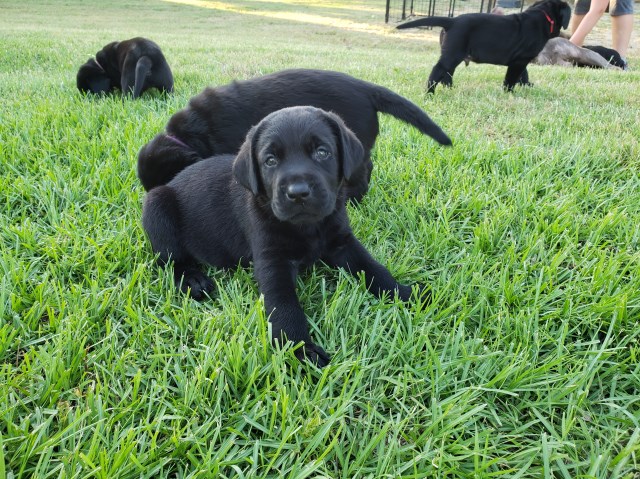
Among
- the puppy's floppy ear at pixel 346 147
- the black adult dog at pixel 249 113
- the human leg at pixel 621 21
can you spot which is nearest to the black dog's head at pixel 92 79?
the black adult dog at pixel 249 113

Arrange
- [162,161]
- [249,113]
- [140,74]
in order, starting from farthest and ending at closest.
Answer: [140,74], [249,113], [162,161]

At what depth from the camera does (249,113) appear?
302cm

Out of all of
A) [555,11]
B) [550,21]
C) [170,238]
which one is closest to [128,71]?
[170,238]

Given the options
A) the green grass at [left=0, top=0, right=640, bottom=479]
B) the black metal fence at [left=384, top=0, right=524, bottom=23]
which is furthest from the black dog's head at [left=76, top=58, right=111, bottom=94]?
the black metal fence at [left=384, top=0, right=524, bottom=23]

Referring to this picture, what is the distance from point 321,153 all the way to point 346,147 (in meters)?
0.13

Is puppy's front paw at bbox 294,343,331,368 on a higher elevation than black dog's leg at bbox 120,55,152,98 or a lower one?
lower

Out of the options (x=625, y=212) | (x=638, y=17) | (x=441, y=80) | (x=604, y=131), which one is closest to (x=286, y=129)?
(x=625, y=212)

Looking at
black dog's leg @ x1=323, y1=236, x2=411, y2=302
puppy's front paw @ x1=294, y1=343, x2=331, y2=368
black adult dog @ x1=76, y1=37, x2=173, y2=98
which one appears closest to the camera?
puppy's front paw @ x1=294, y1=343, x2=331, y2=368

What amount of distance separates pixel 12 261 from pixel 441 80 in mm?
5126

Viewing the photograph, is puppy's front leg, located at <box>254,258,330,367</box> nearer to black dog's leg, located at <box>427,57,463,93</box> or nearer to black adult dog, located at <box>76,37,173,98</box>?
black adult dog, located at <box>76,37,173,98</box>

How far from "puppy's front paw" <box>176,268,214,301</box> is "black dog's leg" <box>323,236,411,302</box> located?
1.85 ft

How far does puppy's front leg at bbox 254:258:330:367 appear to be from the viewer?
5.42 feet

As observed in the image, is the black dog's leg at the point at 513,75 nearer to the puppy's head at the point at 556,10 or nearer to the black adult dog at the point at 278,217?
the puppy's head at the point at 556,10

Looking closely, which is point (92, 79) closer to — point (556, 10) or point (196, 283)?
point (196, 283)
